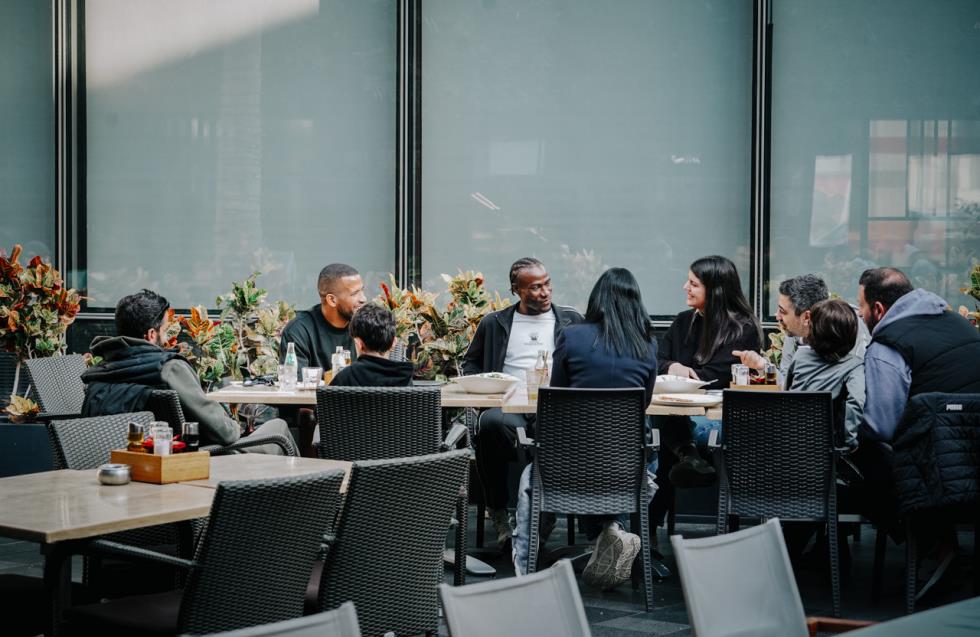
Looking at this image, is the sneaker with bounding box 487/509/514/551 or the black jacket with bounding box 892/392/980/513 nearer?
the black jacket with bounding box 892/392/980/513

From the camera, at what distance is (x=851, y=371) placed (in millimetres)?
5105

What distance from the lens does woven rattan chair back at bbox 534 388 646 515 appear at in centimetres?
482

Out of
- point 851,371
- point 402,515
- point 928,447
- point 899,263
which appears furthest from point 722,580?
point 899,263

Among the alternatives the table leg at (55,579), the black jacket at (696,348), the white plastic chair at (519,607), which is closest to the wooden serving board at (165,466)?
the table leg at (55,579)

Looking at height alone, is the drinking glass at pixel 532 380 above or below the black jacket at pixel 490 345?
below

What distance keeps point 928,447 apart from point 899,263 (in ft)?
13.7

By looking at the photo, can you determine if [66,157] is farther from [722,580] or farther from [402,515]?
[722,580]

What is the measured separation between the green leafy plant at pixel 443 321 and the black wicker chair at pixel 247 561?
388 centimetres

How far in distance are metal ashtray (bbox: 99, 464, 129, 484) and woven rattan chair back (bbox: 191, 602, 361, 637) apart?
1813mm

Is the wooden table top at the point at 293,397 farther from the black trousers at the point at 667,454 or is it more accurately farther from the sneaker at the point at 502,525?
the black trousers at the point at 667,454

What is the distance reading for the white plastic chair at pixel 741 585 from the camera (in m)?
2.40

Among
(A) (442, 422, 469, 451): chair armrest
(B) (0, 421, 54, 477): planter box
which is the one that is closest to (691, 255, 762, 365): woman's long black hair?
(A) (442, 422, 469, 451): chair armrest

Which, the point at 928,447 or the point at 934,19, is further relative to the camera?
the point at 934,19

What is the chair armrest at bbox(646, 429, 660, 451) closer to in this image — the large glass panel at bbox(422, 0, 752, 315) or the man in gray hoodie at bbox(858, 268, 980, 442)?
the man in gray hoodie at bbox(858, 268, 980, 442)
